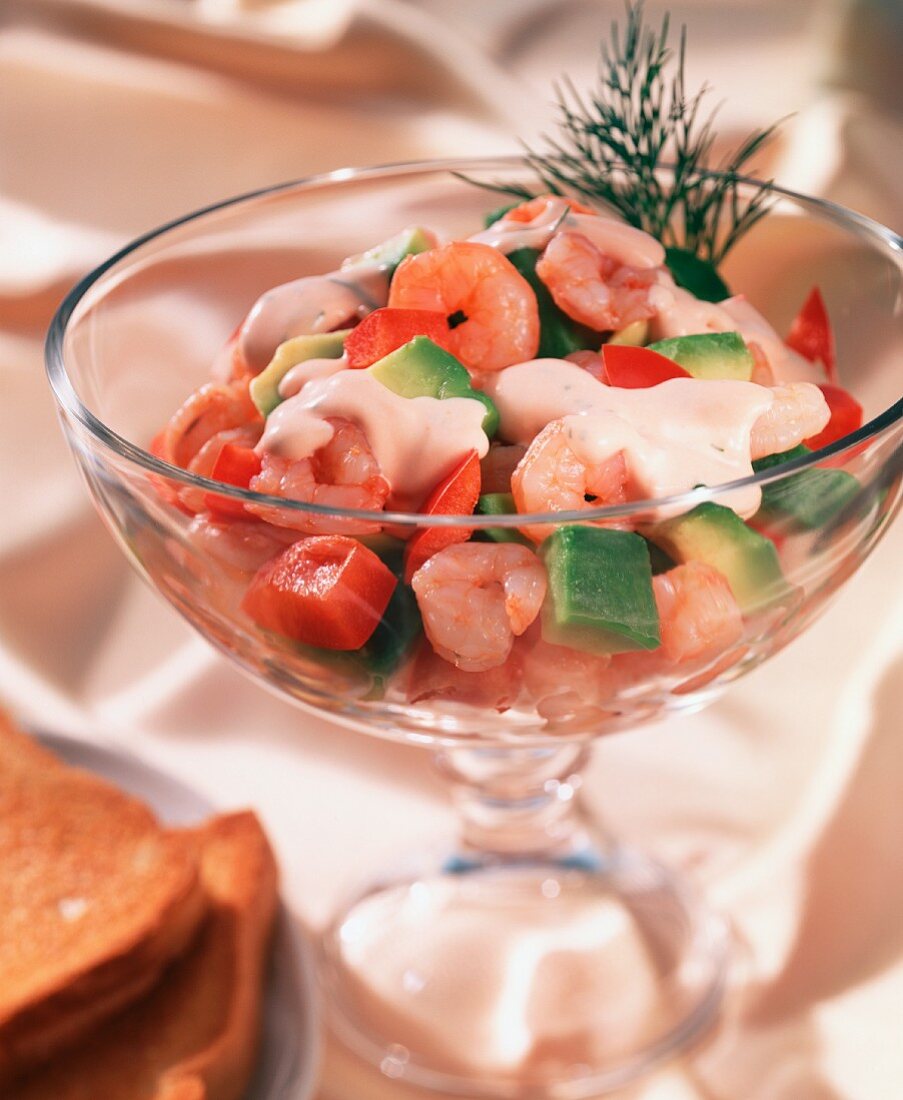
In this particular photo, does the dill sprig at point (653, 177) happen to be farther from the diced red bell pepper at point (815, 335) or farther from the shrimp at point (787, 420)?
the shrimp at point (787, 420)

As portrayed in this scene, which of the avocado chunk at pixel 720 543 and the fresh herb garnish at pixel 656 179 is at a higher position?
the fresh herb garnish at pixel 656 179

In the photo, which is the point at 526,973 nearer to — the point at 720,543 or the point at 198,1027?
the point at 198,1027

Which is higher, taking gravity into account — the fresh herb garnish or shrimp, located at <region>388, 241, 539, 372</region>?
the fresh herb garnish

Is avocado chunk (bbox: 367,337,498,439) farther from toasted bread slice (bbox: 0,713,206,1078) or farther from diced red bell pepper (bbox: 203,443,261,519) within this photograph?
toasted bread slice (bbox: 0,713,206,1078)

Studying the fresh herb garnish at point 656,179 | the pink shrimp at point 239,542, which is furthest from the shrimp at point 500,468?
the fresh herb garnish at point 656,179

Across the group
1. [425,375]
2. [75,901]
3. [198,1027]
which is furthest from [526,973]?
[425,375]

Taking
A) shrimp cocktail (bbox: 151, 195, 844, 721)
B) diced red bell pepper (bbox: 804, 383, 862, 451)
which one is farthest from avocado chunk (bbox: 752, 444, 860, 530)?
diced red bell pepper (bbox: 804, 383, 862, 451)
